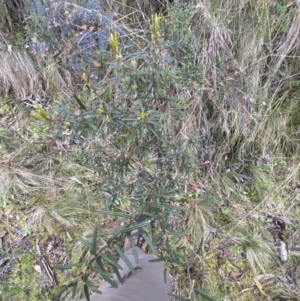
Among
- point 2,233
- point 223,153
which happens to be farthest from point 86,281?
point 223,153

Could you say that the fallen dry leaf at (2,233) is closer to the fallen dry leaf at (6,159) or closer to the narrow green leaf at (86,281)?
the fallen dry leaf at (6,159)

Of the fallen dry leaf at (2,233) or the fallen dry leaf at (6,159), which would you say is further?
the fallen dry leaf at (6,159)

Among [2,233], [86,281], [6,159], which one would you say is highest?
[86,281]

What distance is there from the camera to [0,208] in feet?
5.88

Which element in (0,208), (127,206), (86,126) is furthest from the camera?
(0,208)

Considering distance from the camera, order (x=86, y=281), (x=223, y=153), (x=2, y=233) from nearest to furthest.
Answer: (x=86, y=281) < (x=2, y=233) < (x=223, y=153)

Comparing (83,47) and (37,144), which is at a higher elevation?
(83,47)

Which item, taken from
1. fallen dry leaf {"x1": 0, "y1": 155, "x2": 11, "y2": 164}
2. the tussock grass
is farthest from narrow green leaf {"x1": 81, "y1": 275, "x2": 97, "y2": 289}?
fallen dry leaf {"x1": 0, "y1": 155, "x2": 11, "y2": 164}

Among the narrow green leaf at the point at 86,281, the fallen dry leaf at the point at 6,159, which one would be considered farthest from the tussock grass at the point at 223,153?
the narrow green leaf at the point at 86,281

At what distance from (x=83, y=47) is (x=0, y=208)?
950 mm

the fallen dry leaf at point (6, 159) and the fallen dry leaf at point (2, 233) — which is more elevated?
A: the fallen dry leaf at point (6, 159)

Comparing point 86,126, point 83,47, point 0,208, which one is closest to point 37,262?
point 0,208

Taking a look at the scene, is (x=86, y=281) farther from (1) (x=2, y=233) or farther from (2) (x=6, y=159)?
(2) (x=6, y=159)

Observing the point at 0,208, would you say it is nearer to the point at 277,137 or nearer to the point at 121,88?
the point at 121,88
